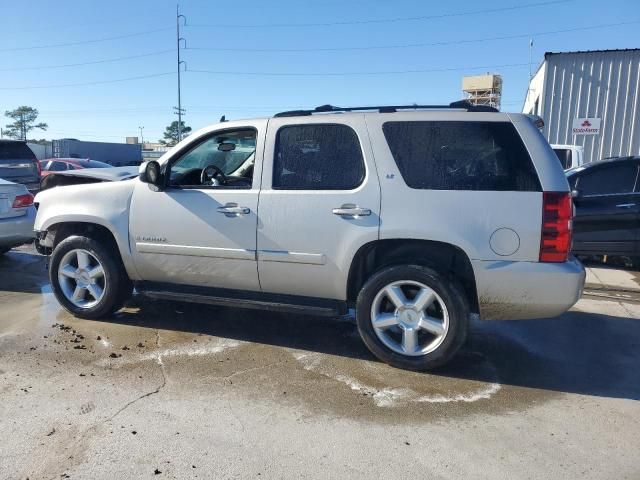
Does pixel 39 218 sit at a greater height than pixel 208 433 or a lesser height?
greater

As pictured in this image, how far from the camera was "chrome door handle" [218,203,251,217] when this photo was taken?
13.9 ft

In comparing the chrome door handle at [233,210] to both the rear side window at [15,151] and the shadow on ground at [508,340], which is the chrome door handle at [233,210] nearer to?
the shadow on ground at [508,340]

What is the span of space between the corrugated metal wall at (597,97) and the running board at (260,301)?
488 inches

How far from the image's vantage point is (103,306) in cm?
493

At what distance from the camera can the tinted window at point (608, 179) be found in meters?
7.54

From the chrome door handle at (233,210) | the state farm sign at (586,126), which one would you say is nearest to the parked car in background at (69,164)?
the state farm sign at (586,126)

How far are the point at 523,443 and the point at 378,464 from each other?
2.92ft

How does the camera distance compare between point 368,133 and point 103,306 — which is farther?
point 103,306

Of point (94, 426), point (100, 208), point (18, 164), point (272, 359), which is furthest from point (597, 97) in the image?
point (94, 426)

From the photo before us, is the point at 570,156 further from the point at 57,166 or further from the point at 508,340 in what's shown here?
the point at 57,166

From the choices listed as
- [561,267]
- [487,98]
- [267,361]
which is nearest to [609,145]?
[487,98]

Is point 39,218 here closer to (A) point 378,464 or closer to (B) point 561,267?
(A) point 378,464

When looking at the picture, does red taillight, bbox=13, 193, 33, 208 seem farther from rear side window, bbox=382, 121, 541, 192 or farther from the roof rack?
rear side window, bbox=382, 121, 541, 192

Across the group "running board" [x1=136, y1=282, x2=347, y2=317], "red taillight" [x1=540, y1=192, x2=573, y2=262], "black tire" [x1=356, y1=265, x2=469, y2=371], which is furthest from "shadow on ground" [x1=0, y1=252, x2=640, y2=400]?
"red taillight" [x1=540, y1=192, x2=573, y2=262]
